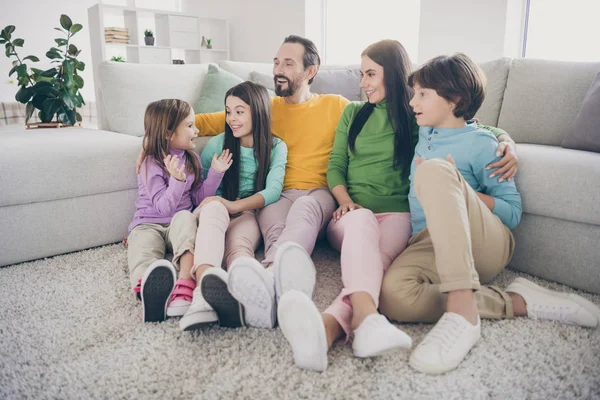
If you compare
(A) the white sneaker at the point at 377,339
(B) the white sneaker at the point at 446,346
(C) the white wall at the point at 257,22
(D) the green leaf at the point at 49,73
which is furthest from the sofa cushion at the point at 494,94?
(C) the white wall at the point at 257,22

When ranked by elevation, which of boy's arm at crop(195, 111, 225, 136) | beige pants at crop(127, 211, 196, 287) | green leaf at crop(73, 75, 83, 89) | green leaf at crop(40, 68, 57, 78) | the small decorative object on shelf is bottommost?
beige pants at crop(127, 211, 196, 287)

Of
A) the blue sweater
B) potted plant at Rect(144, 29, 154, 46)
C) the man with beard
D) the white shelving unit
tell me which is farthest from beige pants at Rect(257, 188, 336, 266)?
potted plant at Rect(144, 29, 154, 46)

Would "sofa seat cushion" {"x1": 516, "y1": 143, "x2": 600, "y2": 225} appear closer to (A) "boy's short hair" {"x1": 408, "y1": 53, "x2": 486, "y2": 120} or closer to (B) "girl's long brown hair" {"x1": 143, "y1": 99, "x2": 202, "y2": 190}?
(A) "boy's short hair" {"x1": 408, "y1": 53, "x2": 486, "y2": 120}

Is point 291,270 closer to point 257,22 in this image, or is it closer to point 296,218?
point 296,218

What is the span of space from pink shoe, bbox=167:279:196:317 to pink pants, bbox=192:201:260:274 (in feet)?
0.14

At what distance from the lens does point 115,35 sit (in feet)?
16.6

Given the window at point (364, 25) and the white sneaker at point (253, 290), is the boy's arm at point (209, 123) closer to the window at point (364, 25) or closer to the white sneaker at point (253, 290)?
the white sneaker at point (253, 290)

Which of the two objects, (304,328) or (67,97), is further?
(67,97)

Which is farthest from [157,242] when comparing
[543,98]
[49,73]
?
[543,98]

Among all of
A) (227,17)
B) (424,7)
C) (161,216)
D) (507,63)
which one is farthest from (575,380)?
(227,17)

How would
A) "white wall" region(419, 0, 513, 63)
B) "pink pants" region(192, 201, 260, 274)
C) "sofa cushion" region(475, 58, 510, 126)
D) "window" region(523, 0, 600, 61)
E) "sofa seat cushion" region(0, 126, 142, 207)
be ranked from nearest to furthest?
"pink pants" region(192, 201, 260, 274)
"sofa seat cushion" region(0, 126, 142, 207)
"sofa cushion" region(475, 58, 510, 126)
"window" region(523, 0, 600, 61)
"white wall" region(419, 0, 513, 63)

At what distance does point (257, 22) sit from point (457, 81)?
4.45 meters

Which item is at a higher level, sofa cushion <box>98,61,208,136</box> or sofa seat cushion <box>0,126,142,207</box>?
sofa cushion <box>98,61,208,136</box>

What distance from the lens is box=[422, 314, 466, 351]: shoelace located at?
3.43ft
